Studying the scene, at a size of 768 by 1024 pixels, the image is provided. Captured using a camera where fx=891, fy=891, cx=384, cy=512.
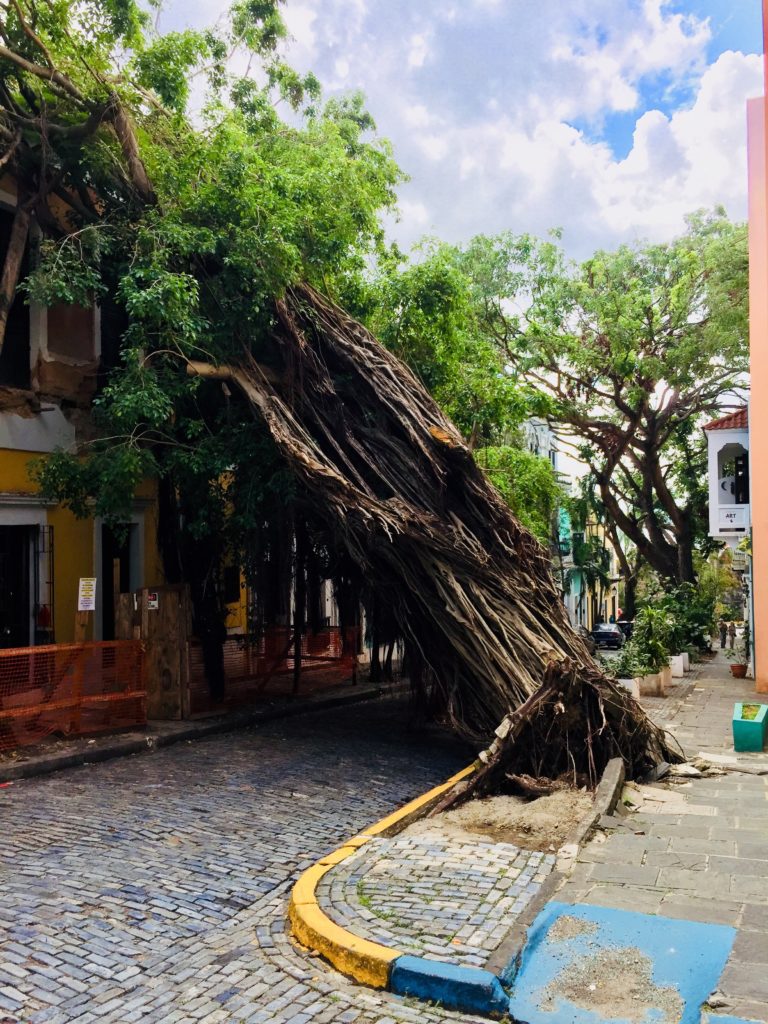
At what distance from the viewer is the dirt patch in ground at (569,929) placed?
191 inches

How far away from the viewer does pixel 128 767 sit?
917cm

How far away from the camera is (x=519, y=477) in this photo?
56.5 ft

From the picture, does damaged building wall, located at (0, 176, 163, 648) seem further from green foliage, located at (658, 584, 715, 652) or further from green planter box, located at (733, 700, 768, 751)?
green foliage, located at (658, 584, 715, 652)

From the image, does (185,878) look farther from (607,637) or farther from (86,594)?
(607,637)

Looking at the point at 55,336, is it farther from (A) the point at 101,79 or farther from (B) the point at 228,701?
(B) the point at 228,701

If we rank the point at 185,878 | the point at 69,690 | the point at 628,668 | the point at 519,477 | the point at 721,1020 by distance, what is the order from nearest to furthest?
the point at 721,1020 → the point at 185,878 → the point at 69,690 → the point at 628,668 → the point at 519,477

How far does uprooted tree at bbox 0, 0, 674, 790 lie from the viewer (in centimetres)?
985

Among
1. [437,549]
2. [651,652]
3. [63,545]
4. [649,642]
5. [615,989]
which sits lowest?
[615,989]

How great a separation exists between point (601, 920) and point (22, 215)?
401 inches

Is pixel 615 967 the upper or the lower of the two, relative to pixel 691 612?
lower

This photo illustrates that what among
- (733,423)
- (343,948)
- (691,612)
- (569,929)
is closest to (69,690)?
(343,948)

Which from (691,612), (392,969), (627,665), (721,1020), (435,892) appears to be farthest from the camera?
(691,612)

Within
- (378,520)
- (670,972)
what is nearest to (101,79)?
(378,520)

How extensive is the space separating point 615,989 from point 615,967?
22 centimetres
